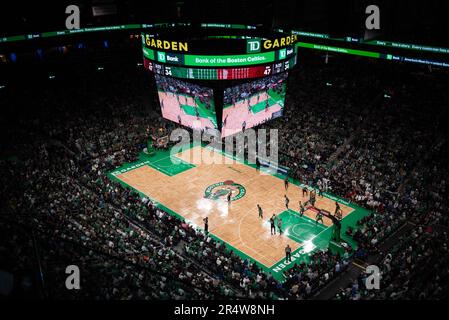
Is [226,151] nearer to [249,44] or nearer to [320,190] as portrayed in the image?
[320,190]

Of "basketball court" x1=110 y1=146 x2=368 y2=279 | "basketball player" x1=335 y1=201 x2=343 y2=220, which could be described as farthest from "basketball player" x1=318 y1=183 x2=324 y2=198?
"basketball player" x1=335 y1=201 x2=343 y2=220

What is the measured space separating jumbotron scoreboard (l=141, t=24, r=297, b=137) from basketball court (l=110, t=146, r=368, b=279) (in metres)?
4.11

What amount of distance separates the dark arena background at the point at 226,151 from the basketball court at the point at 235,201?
121 mm

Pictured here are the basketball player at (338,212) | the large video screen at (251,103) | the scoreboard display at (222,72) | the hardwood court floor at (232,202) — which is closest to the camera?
the hardwood court floor at (232,202)

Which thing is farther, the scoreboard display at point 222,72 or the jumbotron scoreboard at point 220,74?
the scoreboard display at point 222,72

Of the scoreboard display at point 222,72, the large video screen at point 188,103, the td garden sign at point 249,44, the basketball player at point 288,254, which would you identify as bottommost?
the basketball player at point 288,254

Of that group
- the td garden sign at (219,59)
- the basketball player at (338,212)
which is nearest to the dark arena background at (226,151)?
the td garden sign at (219,59)

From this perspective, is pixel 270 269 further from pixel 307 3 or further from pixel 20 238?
pixel 307 3

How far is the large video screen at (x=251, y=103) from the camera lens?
2430 cm

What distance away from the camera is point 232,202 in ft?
82.3

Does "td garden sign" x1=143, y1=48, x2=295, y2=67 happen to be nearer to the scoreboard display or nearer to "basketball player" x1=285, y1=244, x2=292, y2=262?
the scoreboard display

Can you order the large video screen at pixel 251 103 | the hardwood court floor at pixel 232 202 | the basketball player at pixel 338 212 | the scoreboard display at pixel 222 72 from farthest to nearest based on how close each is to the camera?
Answer: the large video screen at pixel 251 103 → the basketball player at pixel 338 212 → the scoreboard display at pixel 222 72 → the hardwood court floor at pixel 232 202

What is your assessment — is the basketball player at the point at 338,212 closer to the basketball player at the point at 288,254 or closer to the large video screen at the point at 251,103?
the basketball player at the point at 288,254
